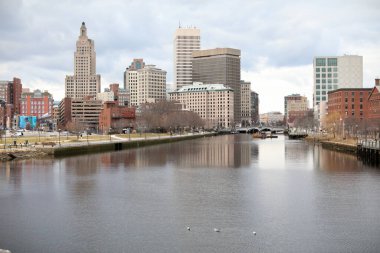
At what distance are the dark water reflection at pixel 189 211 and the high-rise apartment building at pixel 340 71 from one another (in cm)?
14572

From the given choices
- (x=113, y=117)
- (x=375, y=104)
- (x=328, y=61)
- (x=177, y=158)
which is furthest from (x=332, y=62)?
(x=177, y=158)

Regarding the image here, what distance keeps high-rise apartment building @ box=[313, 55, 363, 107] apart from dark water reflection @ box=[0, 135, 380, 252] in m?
146

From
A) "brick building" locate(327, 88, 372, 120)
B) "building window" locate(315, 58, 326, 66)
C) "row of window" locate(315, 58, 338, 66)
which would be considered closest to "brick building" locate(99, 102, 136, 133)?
"brick building" locate(327, 88, 372, 120)

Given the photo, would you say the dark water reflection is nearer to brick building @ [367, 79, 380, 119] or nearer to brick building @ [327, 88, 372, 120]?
brick building @ [367, 79, 380, 119]

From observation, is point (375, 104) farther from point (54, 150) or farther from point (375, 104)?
point (54, 150)

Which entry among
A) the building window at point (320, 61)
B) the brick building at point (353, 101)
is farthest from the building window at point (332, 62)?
the brick building at point (353, 101)

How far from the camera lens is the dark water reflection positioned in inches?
845

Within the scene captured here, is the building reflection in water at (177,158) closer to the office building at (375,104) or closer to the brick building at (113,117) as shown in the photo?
the office building at (375,104)

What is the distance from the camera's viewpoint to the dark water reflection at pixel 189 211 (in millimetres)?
21469

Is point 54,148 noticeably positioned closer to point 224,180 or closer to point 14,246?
point 224,180

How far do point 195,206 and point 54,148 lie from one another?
140 ft

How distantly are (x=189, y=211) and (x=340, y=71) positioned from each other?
170 meters

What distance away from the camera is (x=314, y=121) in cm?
16600

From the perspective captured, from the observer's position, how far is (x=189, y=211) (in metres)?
27.7
